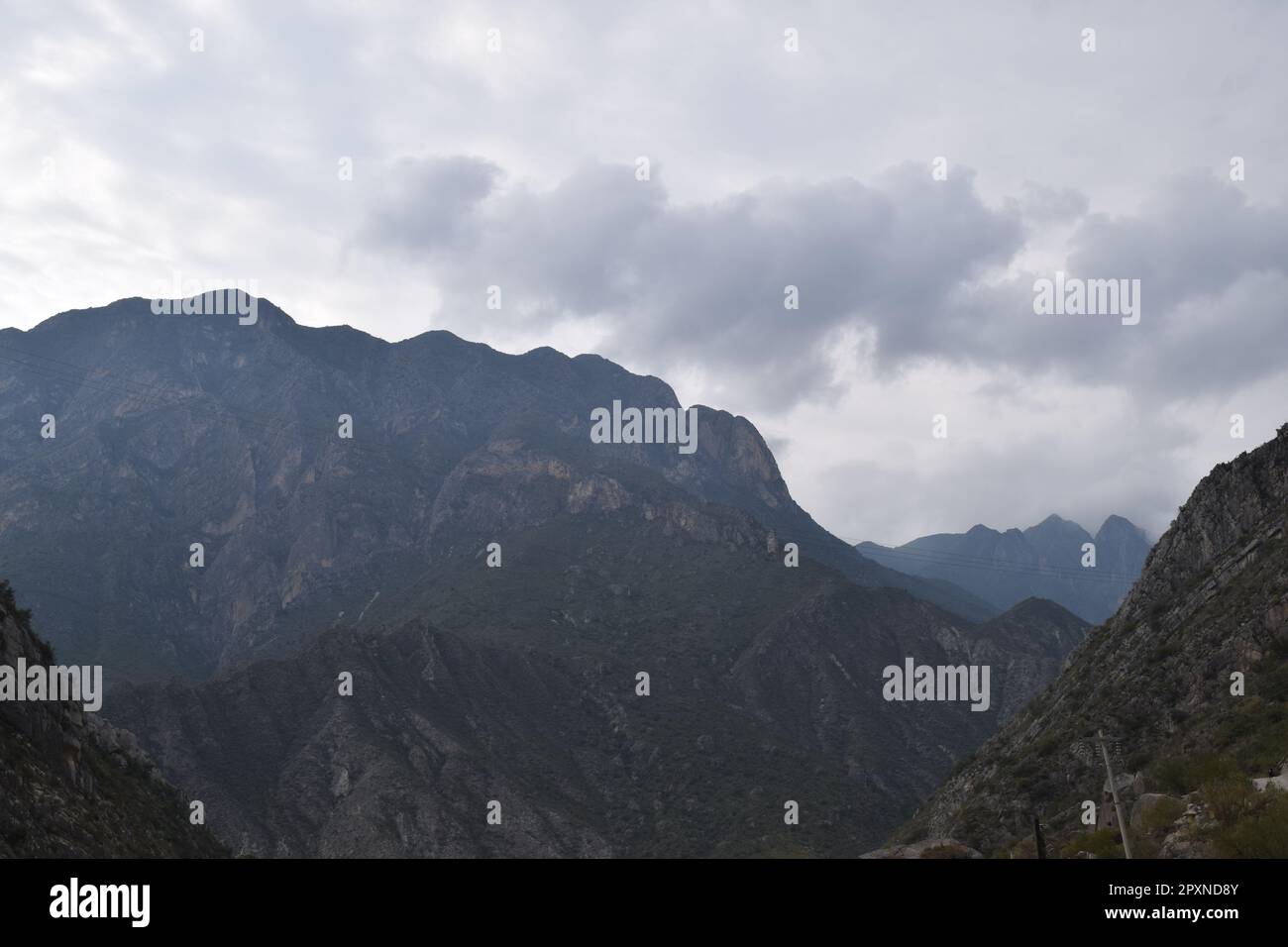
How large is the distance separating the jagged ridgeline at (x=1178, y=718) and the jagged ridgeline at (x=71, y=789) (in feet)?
104

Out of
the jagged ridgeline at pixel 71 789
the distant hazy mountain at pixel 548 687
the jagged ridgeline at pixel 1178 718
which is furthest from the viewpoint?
the distant hazy mountain at pixel 548 687

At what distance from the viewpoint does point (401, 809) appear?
322 ft

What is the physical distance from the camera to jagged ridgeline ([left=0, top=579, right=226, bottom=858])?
29.5m

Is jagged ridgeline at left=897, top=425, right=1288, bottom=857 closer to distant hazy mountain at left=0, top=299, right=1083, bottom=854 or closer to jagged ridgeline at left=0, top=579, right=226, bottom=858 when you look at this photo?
jagged ridgeline at left=0, top=579, right=226, bottom=858

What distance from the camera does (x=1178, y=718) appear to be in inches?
1989

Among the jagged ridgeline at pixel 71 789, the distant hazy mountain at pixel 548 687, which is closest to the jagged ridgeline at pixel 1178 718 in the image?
the jagged ridgeline at pixel 71 789

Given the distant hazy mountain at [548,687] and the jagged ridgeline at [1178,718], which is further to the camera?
the distant hazy mountain at [548,687]

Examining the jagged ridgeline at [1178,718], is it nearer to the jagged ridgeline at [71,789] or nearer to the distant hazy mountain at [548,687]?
the jagged ridgeline at [71,789]

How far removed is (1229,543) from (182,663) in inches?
6585

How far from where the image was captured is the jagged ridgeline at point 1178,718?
27203mm

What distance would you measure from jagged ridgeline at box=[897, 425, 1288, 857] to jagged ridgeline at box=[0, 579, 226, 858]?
104 feet

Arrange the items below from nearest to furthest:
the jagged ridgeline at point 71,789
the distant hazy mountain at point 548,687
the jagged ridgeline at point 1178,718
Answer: the jagged ridgeline at point 1178,718
the jagged ridgeline at point 71,789
the distant hazy mountain at point 548,687
